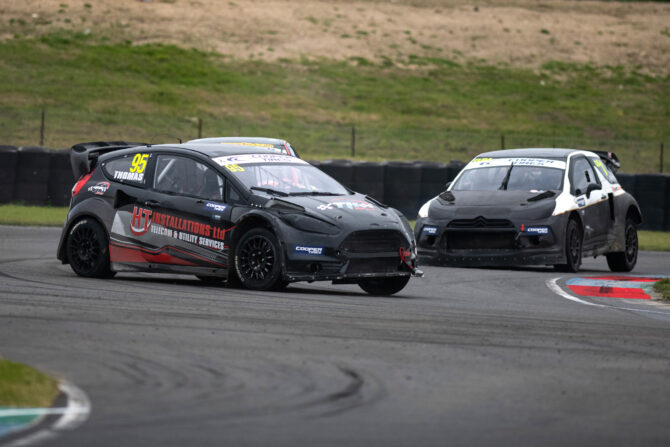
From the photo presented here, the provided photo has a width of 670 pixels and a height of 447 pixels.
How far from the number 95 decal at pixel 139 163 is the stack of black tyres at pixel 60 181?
1110cm

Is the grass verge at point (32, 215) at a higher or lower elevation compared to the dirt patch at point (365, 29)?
lower

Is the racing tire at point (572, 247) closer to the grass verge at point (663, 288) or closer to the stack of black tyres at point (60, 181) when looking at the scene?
the grass verge at point (663, 288)

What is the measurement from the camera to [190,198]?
1191 cm

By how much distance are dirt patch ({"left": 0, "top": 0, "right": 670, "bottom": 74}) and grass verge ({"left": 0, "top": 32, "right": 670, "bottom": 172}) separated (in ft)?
6.82

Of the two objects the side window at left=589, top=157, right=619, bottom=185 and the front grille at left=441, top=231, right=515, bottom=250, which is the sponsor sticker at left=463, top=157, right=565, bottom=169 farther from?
the front grille at left=441, top=231, right=515, bottom=250

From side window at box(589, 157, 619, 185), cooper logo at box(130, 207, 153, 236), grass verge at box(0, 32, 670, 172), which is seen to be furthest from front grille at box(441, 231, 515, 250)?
grass verge at box(0, 32, 670, 172)

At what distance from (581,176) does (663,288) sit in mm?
3611

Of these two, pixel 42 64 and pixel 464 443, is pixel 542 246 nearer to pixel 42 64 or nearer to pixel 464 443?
pixel 464 443

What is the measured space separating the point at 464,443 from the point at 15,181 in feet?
63.7

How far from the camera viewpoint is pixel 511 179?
16094 millimetres

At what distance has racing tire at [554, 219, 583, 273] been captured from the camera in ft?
49.9

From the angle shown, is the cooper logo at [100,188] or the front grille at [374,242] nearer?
the front grille at [374,242]

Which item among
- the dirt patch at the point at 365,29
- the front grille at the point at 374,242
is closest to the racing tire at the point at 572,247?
the front grille at the point at 374,242

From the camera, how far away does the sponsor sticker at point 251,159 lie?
474 inches
